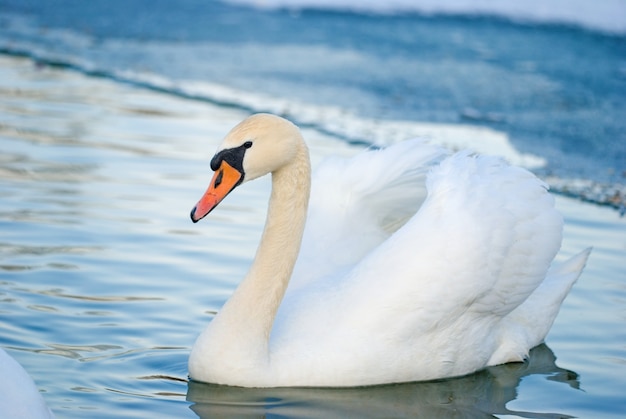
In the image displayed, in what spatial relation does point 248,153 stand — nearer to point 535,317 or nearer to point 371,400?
point 371,400

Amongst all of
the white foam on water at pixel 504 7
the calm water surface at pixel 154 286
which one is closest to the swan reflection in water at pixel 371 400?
the calm water surface at pixel 154 286

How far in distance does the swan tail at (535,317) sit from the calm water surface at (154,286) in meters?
0.07

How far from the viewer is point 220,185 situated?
5004 millimetres

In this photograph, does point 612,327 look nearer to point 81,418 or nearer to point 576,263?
point 576,263

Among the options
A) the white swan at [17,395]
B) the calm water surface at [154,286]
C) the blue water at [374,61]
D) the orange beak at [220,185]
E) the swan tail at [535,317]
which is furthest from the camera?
the blue water at [374,61]

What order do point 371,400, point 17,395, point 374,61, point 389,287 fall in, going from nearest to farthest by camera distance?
1. point 17,395
2. point 371,400
3. point 389,287
4. point 374,61

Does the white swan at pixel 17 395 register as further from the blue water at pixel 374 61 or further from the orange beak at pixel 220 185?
the blue water at pixel 374 61

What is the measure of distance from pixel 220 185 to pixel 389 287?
919 mm

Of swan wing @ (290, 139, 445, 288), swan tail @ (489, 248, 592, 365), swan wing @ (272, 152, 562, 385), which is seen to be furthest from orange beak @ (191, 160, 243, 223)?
swan tail @ (489, 248, 592, 365)

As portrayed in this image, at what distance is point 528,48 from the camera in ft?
45.9

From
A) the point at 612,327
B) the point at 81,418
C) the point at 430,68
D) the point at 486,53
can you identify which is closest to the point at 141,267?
the point at 81,418

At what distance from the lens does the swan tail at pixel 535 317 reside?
19.4 ft

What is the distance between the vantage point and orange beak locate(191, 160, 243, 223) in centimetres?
495

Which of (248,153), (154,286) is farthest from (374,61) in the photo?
(248,153)
